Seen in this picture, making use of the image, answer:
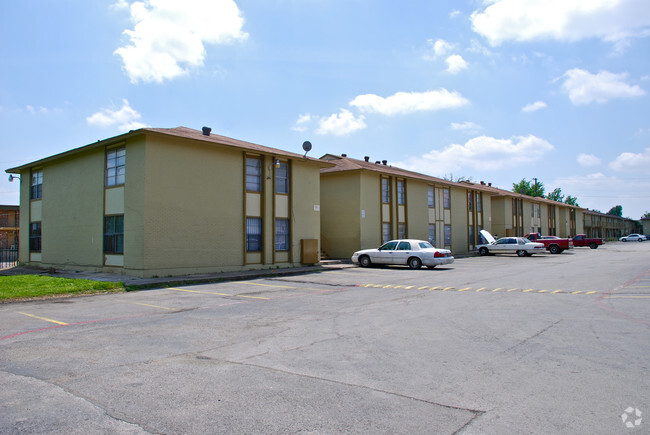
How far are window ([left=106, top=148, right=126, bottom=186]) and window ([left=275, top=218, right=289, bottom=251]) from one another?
24.0ft

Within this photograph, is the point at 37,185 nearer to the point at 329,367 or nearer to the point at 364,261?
the point at 364,261

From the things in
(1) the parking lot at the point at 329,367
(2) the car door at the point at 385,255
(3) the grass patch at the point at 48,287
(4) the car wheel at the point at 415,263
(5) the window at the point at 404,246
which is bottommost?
(1) the parking lot at the point at 329,367

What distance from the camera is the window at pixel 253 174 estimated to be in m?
21.9

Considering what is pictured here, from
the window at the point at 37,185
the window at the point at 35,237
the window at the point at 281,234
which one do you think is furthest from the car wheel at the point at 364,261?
the window at the point at 37,185

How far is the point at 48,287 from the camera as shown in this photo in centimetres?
1484

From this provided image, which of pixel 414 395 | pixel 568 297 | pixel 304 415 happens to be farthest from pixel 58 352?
pixel 568 297

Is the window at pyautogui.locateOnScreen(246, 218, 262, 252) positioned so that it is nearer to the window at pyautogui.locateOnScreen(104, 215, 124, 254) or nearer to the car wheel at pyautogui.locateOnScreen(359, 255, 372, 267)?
the window at pyautogui.locateOnScreen(104, 215, 124, 254)

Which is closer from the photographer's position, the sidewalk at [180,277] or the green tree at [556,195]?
the sidewalk at [180,277]

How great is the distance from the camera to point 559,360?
6152 millimetres

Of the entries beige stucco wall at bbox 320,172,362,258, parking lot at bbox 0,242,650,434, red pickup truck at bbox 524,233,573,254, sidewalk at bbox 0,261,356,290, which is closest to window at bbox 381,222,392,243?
beige stucco wall at bbox 320,172,362,258

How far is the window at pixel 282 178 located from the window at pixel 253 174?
108 cm

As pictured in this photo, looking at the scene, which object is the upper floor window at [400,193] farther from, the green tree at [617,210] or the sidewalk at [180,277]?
the green tree at [617,210]

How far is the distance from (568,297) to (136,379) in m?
11.0

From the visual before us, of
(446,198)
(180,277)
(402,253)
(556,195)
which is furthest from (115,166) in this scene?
(556,195)
